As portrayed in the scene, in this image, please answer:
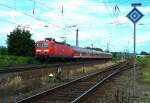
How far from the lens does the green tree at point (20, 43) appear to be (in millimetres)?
67750

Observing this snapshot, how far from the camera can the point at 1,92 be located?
63.7ft

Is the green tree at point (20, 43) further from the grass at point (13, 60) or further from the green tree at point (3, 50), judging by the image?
the grass at point (13, 60)

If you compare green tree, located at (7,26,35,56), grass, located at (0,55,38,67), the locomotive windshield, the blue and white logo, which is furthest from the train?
the blue and white logo

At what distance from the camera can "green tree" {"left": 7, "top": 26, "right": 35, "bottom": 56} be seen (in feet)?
222

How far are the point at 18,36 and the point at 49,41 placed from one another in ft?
27.8

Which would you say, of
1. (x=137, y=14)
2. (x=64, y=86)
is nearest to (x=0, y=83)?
(x=64, y=86)

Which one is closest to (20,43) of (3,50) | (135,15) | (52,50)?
(3,50)

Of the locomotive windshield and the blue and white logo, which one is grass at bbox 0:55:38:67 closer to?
the locomotive windshield

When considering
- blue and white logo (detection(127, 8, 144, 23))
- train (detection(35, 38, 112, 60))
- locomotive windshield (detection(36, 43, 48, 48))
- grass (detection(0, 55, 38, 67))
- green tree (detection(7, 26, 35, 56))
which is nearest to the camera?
blue and white logo (detection(127, 8, 144, 23))

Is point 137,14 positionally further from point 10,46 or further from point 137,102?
point 10,46

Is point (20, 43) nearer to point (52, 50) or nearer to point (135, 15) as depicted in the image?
point (52, 50)

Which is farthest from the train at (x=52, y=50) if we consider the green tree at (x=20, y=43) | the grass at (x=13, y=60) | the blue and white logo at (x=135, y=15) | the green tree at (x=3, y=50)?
the blue and white logo at (x=135, y=15)

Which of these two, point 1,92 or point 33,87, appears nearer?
point 1,92

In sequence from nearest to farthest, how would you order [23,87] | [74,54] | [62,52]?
[23,87] → [62,52] → [74,54]
